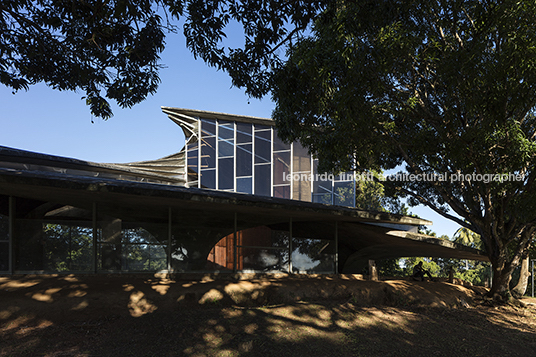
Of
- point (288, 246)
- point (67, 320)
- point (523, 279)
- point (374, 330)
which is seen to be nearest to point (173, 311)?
point (67, 320)

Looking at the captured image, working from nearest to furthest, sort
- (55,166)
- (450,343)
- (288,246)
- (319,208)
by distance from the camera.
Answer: (450,343) < (319,208) < (288,246) < (55,166)

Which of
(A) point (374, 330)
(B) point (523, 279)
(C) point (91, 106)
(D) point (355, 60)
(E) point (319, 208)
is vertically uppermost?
(D) point (355, 60)

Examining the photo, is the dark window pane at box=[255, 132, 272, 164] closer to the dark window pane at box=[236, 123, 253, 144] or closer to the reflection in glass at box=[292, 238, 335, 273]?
the dark window pane at box=[236, 123, 253, 144]

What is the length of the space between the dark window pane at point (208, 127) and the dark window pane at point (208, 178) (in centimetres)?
254

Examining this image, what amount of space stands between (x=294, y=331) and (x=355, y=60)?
6621 millimetres

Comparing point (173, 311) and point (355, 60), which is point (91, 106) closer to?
point (173, 311)

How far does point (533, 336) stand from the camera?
1105 cm

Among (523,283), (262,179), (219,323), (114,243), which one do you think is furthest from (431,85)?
(262,179)

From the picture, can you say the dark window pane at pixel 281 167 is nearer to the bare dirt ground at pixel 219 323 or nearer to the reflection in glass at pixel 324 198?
the reflection in glass at pixel 324 198

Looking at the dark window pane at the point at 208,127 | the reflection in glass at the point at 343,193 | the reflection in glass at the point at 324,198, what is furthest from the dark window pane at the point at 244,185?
the reflection in glass at the point at 343,193

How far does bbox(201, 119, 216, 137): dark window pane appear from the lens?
2722 centimetres

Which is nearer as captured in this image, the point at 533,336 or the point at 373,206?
the point at 533,336

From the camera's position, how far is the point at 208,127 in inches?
1076

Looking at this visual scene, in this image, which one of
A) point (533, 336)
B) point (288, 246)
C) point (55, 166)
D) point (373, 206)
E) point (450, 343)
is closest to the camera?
point (450, 343)
